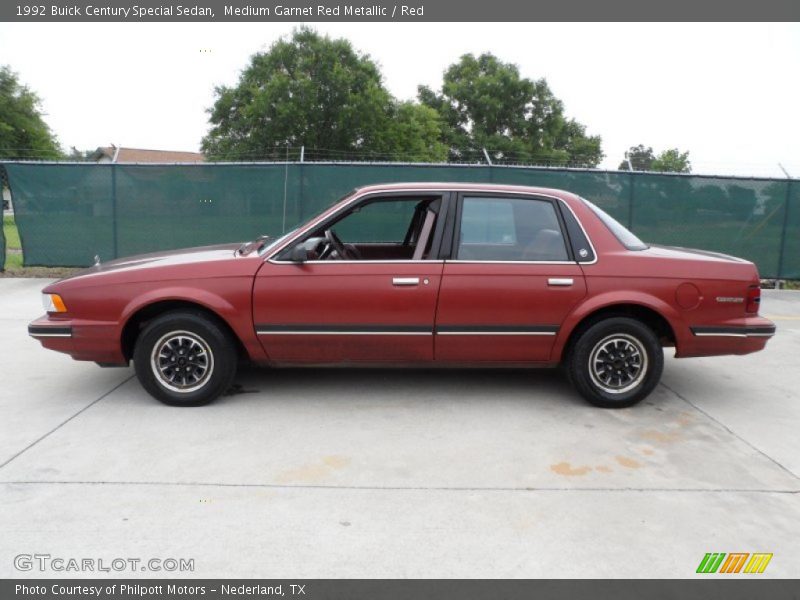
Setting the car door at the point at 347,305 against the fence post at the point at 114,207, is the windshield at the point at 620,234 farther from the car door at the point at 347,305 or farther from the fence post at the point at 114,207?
the fence post at the point at 114,207

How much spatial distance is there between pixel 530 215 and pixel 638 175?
656 cm

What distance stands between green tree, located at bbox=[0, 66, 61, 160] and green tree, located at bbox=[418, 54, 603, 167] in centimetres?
3035

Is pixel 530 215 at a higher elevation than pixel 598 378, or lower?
higher

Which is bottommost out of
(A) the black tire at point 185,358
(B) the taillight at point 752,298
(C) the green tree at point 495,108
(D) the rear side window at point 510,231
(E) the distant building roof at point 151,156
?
(A) the black tire at point 185,358

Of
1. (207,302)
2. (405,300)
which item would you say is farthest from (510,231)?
(207,302)

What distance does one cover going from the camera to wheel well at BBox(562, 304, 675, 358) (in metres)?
4.78

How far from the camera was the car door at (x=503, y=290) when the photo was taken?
184 inches

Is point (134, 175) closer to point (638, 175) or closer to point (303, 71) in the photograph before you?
point (638, 175)

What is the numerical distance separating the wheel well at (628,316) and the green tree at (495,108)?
50.8 m

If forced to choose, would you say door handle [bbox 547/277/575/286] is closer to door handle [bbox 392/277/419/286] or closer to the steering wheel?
door handle [bbox 392/277/419/286]

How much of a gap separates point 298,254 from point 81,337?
5.53 feet

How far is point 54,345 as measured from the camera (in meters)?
4.68

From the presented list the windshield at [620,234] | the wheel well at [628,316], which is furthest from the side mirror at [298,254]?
the windshield at [620,234]

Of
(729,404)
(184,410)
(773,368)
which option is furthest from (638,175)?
(184,410)
